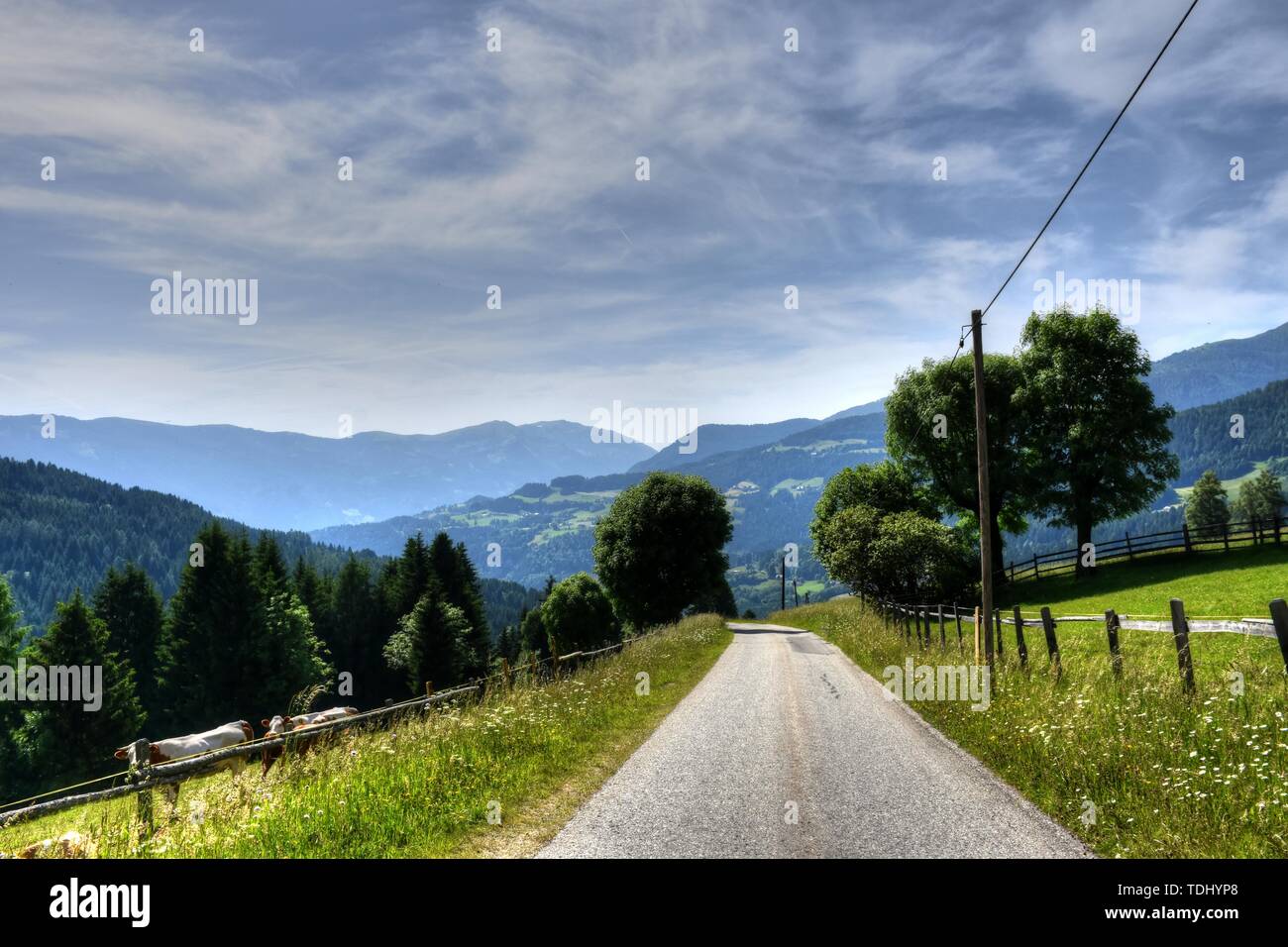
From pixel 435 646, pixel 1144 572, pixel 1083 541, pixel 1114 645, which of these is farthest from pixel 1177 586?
pixel 435 646

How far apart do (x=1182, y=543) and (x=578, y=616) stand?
58599 mm

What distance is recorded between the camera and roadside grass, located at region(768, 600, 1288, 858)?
21.5ft

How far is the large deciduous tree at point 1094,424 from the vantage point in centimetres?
4412

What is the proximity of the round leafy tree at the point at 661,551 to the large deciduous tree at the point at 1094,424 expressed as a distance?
2759 centimetres

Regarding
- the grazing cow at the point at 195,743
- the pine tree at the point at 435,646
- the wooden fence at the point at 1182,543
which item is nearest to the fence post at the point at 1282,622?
the grazing cow at the point at 195,743

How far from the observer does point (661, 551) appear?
62.8 metres

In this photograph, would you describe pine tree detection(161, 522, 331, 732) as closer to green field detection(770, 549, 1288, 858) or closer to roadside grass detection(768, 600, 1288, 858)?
green field detection(770, 549, 1288, 858)

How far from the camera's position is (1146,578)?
121ft

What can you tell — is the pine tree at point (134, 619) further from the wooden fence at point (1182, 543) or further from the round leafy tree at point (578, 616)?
the wooden fence at point (1182, 543)

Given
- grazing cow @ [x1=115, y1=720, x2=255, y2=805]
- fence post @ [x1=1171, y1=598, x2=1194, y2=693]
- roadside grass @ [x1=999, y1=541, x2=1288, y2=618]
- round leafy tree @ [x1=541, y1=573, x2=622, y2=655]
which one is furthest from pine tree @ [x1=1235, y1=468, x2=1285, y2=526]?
grazing cow @ [x1=115, y1=720, x2=255, y2=805]

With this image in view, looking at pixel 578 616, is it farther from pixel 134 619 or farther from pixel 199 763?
pixel 199 763
